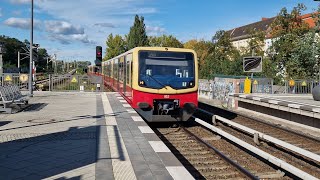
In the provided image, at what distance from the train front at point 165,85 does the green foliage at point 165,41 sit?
216 ft

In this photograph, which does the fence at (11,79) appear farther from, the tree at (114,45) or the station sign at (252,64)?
the tree at (114,45)

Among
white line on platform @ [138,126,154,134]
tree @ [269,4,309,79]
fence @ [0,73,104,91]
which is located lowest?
white line on platform @ [138,126,154,134]

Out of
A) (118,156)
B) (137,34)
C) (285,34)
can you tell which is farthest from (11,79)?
(137,34)

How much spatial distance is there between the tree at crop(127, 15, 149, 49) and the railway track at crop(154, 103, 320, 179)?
201 ft

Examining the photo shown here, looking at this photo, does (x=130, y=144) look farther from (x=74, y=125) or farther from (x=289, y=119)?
(x=289, y=119)

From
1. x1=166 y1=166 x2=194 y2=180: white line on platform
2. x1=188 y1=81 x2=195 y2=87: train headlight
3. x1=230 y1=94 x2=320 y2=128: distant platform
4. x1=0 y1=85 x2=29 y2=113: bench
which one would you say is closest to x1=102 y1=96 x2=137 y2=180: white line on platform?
x1=166 y1=166 x2=194 y2=180: white line on platform

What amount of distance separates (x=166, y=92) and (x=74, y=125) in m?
3.14

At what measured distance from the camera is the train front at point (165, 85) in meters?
12.5

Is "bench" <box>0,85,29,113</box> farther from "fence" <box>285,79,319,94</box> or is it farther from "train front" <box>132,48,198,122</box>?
"fence" <box>285,79,319,94</box>

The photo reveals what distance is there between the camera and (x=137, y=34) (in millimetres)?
73938

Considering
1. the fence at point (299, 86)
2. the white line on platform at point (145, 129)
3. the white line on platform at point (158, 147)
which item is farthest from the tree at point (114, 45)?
the white line on platform at point (158, 147)

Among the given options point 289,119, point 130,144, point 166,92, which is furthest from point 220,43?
point 130,144

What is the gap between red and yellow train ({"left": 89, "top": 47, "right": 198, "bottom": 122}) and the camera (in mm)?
12531

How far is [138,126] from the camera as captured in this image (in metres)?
11.1
